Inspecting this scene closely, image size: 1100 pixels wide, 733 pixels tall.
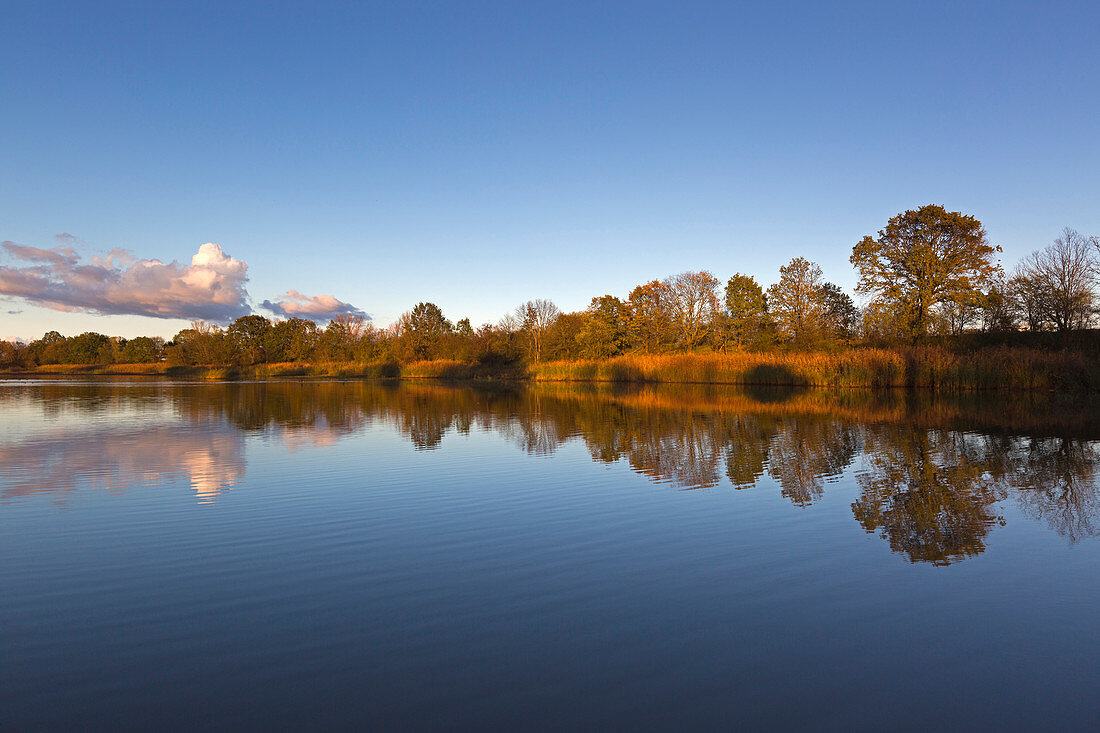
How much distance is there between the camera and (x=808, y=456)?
10094 millimetres

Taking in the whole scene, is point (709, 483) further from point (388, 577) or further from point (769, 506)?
point (388, 577)

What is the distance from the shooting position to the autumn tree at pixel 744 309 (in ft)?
151

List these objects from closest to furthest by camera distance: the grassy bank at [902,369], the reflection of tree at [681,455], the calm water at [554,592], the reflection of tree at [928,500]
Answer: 1. the calm water at [554,592]
2. the reflection of tree at [928,500]
3. the reflection of tree at [681,455]
4. the grassy bank at [902,369]

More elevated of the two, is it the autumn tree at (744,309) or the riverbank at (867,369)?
the autumn tree at (744,309)

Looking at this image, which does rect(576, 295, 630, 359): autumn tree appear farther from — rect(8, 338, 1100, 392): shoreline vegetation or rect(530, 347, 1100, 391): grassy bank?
rect(530, 347, 1100, 391): grassy bank

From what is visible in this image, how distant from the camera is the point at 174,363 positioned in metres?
75.2

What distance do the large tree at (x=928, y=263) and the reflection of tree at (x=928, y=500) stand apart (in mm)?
26198

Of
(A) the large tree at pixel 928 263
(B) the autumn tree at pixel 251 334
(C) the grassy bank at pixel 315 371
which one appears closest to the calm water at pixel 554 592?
(A) the large tree at pixel 928 263

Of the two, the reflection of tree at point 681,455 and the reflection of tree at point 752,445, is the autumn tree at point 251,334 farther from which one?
the reflection of tree at point 681,455

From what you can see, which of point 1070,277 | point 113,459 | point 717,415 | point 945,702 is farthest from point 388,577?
point 1070,277

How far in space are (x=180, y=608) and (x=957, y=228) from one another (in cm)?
3982

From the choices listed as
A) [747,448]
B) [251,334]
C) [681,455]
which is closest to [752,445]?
[747,448]

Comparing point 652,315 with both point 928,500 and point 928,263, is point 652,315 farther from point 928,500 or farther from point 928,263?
point 928,500

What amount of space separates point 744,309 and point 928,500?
44026 mm
